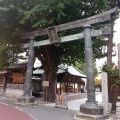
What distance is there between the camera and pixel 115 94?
13234 mm

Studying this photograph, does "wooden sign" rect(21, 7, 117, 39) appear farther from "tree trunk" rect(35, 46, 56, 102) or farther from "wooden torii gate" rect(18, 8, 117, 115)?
"tree trunk" rect(35, 46, 56, 102)

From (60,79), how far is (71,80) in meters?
2.73

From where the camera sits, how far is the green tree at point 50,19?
13898mm

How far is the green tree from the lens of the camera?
13898 mm

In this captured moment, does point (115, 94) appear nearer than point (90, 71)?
No

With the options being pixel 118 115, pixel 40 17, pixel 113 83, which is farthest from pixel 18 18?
pixel 118 115

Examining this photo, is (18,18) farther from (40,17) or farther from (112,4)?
(112,4)

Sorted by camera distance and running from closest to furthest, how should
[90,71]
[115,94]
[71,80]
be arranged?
[90,71], [115,94], [71,80]

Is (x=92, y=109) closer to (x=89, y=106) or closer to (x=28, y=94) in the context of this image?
(x=89, y=106)

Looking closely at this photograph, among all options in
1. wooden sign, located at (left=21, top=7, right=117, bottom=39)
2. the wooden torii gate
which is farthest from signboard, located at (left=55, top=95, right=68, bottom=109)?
wooden sign, located at (left=21, top=7, right=117, bottom=39)

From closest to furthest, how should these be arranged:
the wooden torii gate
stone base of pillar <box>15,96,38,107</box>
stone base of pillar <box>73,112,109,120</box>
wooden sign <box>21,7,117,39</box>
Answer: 1. stone base of pillar <box>73,112,109,120</box>
2. the wooden torii gate
3. wooden sign <box>21,7,117,39</box>
4. stone base of pillar <box>15,96,38,107</box>

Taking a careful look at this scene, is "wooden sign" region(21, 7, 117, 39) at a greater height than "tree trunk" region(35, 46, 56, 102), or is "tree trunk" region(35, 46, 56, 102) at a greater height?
"wooden sign" region(21, 7, 117, 39)

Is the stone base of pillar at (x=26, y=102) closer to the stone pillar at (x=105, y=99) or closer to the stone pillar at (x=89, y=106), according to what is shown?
the stone pillar at (x=89, y=106)

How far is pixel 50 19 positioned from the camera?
14.6 meters
